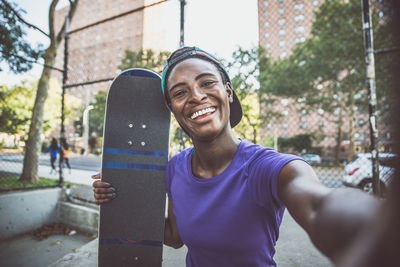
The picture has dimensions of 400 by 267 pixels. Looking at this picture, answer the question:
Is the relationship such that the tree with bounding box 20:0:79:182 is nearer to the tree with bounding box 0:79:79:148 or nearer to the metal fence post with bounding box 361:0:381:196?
the metal fence post with bounding box 361:0:381:196

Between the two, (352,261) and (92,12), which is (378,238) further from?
(92,12)

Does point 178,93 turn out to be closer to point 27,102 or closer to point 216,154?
point 216,154

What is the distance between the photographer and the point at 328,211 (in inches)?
21.5

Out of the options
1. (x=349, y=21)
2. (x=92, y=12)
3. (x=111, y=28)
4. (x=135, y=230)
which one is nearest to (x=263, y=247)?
(x=135, y=230)

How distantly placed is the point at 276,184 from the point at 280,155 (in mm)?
158

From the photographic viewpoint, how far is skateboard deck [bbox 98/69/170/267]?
1.74 metres

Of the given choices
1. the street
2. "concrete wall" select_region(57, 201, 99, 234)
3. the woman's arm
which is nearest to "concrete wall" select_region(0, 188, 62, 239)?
"concrete wall" select_region(57, 201, 99, 234)

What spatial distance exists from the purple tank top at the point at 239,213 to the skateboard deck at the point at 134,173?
699 mm

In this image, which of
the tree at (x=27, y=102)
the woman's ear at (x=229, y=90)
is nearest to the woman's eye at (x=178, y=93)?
the woman's ear at (x=229, y=90)

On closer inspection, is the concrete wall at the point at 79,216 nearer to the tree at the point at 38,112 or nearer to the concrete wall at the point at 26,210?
the concrete wall at the point at 26,210

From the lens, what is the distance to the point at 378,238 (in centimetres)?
33

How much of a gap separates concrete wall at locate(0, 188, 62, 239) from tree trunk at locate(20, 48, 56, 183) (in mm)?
1233

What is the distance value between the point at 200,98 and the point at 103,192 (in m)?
1.16

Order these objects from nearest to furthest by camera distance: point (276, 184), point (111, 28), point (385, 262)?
1. point (385, 262)
2. point (276, 184)
3. point (111, 28)
